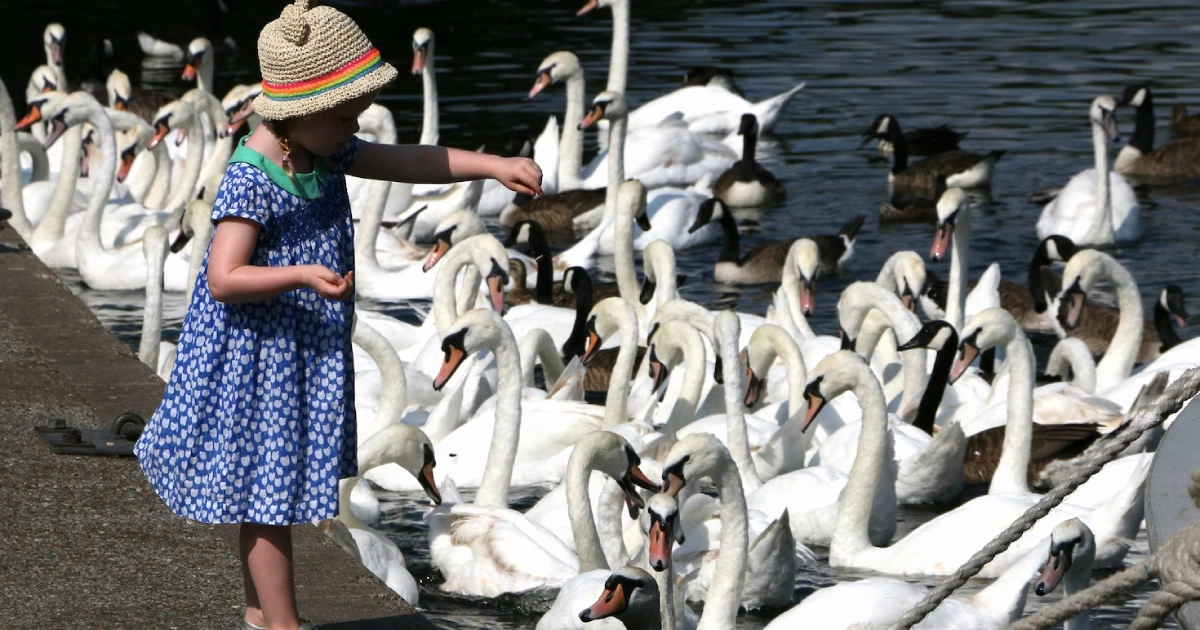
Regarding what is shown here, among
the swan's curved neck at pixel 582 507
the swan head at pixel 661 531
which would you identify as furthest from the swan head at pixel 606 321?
the swan head at pixel 661 531

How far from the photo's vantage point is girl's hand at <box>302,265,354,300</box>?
14.1 feet

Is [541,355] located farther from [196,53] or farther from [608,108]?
[196,53]

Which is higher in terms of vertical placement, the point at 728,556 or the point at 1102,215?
the point at 728,556

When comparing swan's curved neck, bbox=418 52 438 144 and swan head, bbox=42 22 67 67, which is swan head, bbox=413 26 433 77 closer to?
swan's curved neck, bbox=418 52 438 144

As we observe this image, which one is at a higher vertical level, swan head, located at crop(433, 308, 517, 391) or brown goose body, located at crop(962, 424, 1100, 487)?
swan head, located at crop(433, 308, 517, 391)

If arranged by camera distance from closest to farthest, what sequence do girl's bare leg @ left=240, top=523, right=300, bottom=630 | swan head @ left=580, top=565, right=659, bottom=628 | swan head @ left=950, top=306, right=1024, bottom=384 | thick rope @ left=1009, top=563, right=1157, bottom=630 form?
thick rope @ left=1009, top=563, right=1157, bottom=630 → girl's bare leg @ left=240, top=523, right=300, bottom=630 → swan head @ left=580, top=565, right=659, bottom=628 → swan head @ left=950, top=306, right=1024, bottom=384

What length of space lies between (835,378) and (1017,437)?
0.97m

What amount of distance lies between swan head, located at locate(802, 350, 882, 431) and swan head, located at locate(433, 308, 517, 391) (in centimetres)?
141

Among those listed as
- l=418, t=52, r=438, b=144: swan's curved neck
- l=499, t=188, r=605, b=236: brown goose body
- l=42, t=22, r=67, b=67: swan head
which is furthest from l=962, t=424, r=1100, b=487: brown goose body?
l=42, t=22, r=67, b=67: swan head

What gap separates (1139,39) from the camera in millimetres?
24750

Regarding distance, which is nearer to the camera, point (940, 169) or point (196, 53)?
point (940, 169)

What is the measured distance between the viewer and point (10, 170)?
14469 mm

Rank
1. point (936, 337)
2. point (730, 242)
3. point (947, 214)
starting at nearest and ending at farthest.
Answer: point (936, 337) < point (947, 214) < point (730, 242)

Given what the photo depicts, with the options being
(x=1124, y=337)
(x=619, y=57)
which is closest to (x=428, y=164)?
(x=1124, y=337)
